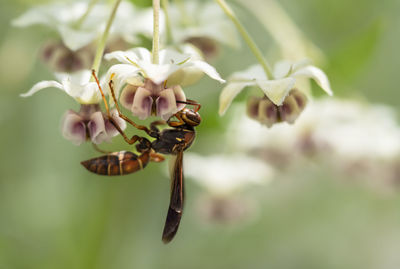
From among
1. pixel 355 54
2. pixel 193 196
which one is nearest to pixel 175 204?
pixel 355 54

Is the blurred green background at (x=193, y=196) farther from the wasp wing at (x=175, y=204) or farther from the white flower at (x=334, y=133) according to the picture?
the wasp wing at (x=175, y=204)

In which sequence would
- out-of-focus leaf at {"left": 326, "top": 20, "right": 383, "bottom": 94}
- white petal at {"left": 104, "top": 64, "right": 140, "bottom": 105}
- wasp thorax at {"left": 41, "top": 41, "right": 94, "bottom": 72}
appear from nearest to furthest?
white petal at {"left": 104, "top": 64, "right": 140, "bottom": 105}, wasp thorax at {"left": 41, "top": 41, "right": 94, "bottom": 72}, out-of-focus leaf at {"left": 326, "top": 20, "right": 383, "bottom": 94}

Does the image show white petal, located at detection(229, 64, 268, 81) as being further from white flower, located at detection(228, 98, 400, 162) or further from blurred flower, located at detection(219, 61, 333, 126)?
white flower, located at detection(228, 98, 400, 162)

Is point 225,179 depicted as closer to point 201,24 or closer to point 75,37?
point 201,24

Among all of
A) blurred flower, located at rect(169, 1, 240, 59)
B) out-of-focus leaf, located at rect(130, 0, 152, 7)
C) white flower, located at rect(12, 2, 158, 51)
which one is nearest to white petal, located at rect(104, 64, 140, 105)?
white flower, located at rect(12, 2, 158, 51)

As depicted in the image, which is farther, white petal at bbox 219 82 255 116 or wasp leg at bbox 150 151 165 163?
wasp leg at bbox 150 151 165 163

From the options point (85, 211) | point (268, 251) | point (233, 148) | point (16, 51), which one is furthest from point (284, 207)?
point (16, 51)
